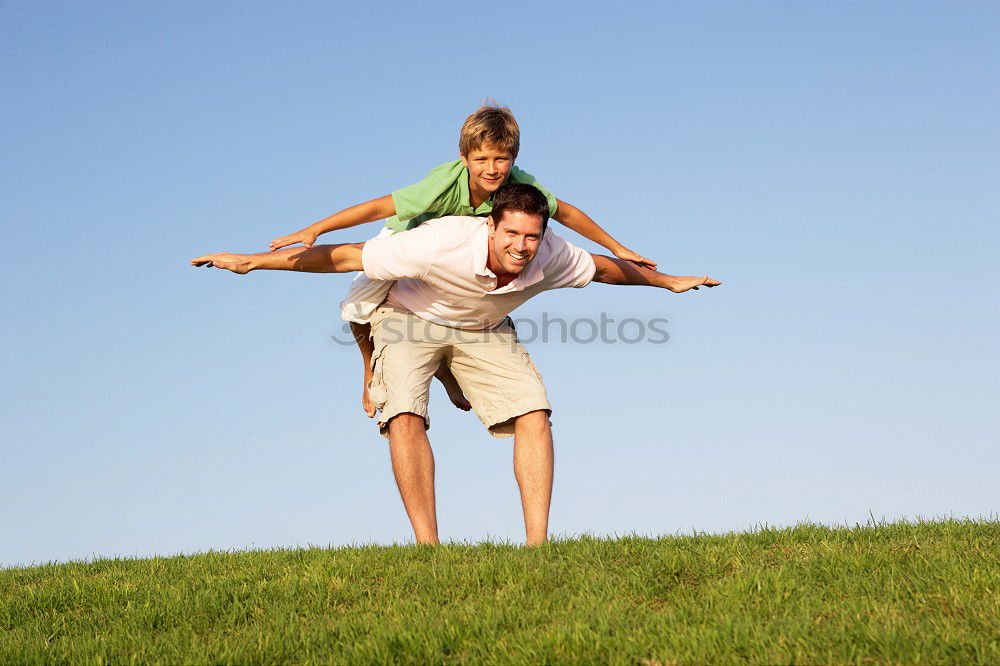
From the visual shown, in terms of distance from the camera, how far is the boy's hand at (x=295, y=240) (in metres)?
6.41

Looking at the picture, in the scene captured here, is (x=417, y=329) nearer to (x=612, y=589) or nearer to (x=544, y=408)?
(x=544, y=408)

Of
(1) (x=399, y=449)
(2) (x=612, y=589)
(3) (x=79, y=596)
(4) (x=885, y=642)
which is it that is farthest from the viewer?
(1) (x=399, y=449)

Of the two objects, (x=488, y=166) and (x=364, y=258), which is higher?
(x=488, y=166)

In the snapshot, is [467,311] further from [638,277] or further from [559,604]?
[559,604]

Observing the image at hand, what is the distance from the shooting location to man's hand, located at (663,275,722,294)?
7.38 metres

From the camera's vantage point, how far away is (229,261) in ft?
20.8

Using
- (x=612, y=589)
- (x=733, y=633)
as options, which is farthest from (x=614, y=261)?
(x=733, y=633)

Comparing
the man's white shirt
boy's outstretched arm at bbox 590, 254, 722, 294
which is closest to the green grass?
the man's white shirt

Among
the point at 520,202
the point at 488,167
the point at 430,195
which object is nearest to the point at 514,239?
the point at 520,202

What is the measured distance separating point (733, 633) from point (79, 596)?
3.94 metres

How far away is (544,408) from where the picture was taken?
22.9ft

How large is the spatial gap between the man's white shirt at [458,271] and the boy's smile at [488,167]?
0.85 ft

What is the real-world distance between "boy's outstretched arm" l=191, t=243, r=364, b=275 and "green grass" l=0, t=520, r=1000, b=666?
75.1 inches

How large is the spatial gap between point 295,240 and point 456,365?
1.59m
